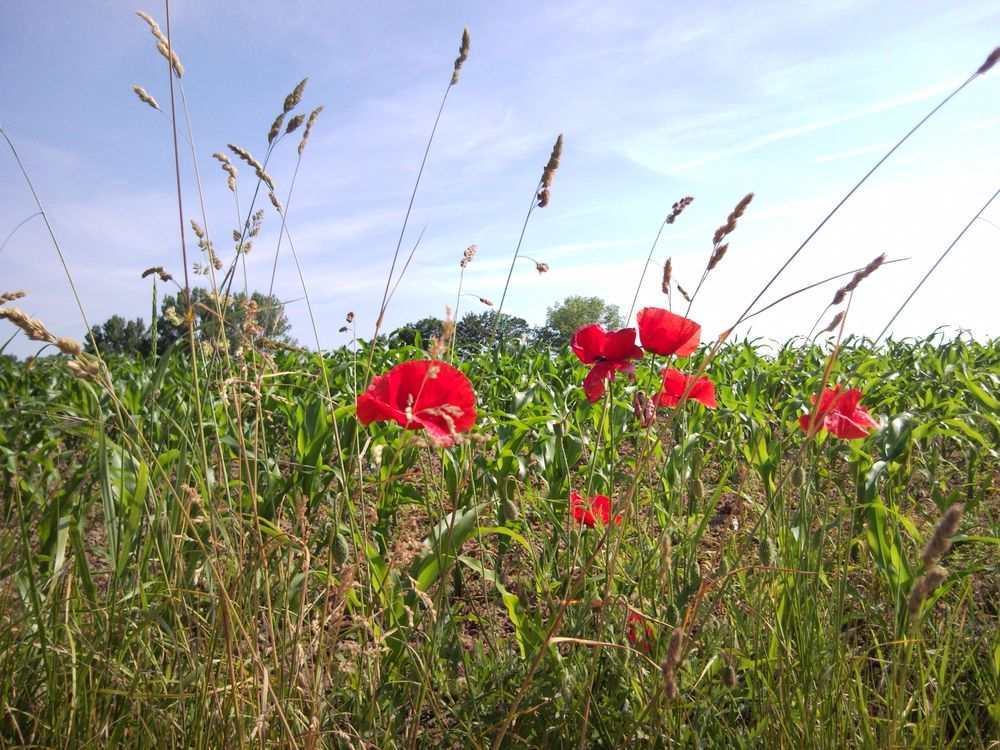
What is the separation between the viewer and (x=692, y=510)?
240cm

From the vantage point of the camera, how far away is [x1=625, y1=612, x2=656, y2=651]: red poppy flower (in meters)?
1.28

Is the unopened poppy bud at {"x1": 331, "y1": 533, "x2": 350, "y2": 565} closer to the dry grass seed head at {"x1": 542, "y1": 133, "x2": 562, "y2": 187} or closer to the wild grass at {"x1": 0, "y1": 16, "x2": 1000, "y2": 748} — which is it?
the wild grass at {"x1": 0, "y1": 16, "x2": 1000, "y2": 748}

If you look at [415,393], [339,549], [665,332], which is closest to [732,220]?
[665,332]

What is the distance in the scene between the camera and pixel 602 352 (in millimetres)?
1477

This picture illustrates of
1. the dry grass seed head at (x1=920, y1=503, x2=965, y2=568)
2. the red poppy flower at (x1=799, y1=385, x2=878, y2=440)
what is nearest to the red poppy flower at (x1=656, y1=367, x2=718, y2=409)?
the red poppy flower at (x1=799, y1=385, x2=878, y2=440)

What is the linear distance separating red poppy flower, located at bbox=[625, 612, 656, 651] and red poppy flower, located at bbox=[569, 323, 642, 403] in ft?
1.44

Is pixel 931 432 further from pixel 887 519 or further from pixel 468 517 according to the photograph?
pixel 468 517

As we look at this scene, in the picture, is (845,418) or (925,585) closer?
(925,585)

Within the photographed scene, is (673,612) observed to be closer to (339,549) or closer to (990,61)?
(339,549)

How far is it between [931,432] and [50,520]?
3.01 meters

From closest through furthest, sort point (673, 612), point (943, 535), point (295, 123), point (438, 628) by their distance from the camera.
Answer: point (943, 535) < point (438, 628) < point (673, 612) < point (295, 123)

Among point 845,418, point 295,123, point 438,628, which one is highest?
point 295,123

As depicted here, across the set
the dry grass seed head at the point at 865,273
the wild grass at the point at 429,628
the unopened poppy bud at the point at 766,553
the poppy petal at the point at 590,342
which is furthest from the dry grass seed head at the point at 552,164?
the unopened poppy bud at the point at 766,553

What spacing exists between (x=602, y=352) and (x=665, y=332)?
143 millimetres
